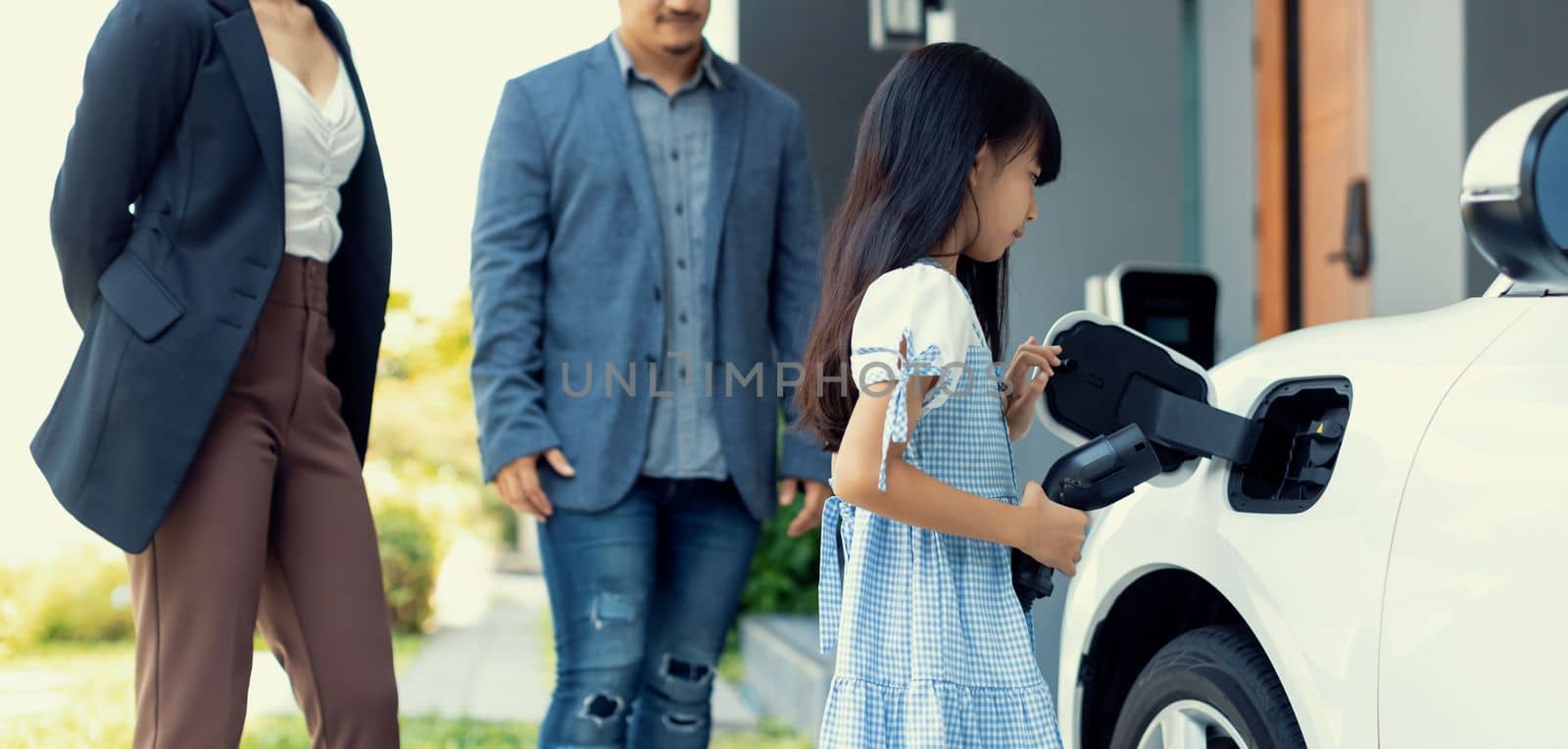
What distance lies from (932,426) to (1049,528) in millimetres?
173

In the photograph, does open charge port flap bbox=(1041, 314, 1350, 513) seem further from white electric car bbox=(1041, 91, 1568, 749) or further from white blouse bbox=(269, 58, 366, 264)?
white blouse bbox=(269, 58, 366, 264)

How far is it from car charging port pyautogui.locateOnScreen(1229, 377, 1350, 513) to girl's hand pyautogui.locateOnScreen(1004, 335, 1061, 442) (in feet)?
0.82

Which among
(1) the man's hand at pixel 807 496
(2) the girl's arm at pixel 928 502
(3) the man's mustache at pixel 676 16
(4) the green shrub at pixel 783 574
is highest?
(3) the man's mustache at pixel 676 16

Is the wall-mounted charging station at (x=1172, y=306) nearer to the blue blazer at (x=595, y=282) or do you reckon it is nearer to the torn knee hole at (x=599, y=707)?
the blue blazer at (x=595, y=282)

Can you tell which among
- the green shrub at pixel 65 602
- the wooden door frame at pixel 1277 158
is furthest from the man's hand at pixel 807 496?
the green shrub at pixel 65 602

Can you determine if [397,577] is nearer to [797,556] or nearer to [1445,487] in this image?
[797,556]

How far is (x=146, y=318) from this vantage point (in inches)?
72.7

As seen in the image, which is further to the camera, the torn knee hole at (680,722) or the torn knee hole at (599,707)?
the torn knee hole at (680,722)

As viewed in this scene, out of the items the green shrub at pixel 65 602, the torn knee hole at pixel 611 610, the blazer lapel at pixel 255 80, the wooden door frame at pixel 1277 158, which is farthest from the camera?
the green shrub at pixel 65 602

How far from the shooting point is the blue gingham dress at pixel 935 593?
60.0 inches

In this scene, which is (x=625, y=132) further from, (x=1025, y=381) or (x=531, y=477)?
(x=1025, y=381)

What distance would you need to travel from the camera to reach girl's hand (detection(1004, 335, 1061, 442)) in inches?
67.2

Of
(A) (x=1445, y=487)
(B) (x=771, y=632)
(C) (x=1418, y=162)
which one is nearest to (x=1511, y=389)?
(A) (x=1445, y=487)

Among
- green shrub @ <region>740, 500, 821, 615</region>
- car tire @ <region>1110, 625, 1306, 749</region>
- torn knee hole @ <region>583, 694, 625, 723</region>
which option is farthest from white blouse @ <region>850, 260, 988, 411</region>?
green shrub @ <region>740, 500, 821, 615</region>
